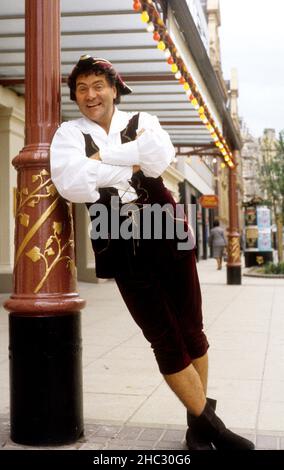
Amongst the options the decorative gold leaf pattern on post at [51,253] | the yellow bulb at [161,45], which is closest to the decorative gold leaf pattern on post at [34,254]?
the decorative gold leaf pattern on post at [51,253]

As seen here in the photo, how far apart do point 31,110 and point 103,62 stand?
0.51 meters

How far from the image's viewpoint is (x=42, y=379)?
3.28 metres

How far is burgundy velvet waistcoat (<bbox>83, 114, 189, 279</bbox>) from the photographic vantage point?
3.12m

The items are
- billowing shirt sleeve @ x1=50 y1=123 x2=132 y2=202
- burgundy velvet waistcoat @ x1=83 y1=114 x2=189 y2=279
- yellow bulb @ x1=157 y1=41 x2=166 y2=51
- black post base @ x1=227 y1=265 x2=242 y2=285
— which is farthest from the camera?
black post base @ x1=227 y1=265 x2=242 y2=285

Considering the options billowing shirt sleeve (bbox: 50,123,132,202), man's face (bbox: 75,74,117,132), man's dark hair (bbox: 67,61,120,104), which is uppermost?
man's dark hair (bbox: 67,61,120,104)

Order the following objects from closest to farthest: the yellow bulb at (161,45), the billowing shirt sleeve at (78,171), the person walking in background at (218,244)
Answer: the billowing shirt sleeve at (78,171) → the yellow bulb at (161,45) → the person walking in background at (218,244)

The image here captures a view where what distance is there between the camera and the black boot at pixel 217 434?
3.13m

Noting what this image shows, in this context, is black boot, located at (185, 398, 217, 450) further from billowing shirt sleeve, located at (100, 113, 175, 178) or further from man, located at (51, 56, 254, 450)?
billowing shirt sleeve, located at (100, 113, 175, 178)

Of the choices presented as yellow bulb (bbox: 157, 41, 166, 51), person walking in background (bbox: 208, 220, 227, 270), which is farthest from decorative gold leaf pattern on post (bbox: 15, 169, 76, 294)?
person walking in background (bbox: 208, 220, 227, 270)

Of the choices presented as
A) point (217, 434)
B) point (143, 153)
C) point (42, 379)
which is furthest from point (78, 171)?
point (217, 434)

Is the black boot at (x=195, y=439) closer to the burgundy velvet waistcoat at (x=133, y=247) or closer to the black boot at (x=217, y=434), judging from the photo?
the black boot at (x=217, y=434)

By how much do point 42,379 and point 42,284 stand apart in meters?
A: 0.47
